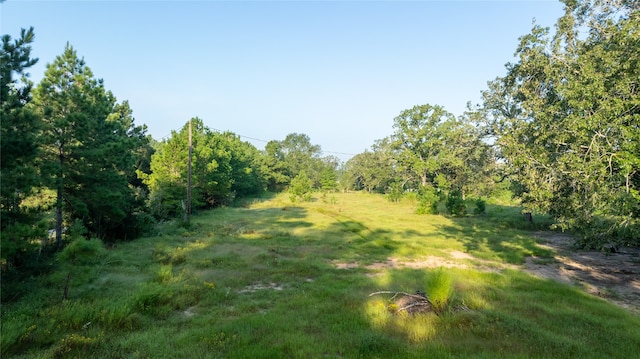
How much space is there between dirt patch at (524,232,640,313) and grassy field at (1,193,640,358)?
3.45 feet

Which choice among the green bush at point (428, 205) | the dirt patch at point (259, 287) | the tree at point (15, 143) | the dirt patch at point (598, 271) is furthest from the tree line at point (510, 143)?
the green bush at point (428, 205)

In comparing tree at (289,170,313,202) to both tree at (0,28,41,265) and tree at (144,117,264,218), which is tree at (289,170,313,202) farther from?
tree at (0,28,41,265)

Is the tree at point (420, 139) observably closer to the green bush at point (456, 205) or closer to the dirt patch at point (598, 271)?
the green bush at point (456, 205)

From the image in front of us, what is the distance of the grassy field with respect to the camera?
663cm

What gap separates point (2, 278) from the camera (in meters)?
9.47

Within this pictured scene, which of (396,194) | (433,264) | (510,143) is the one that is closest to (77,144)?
(433,264)

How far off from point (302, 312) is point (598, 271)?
43.6 feet

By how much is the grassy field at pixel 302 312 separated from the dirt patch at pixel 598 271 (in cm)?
105

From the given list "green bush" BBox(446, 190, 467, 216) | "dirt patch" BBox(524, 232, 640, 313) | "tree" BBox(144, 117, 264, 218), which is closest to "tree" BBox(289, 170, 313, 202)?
"tree" BBox(144, 117, 264, 218)

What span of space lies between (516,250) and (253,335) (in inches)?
645

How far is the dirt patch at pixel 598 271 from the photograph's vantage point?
10953 mm

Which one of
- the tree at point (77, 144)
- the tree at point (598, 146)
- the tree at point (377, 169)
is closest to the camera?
the tree at point (598, 146)

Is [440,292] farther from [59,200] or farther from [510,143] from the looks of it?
[59,200]

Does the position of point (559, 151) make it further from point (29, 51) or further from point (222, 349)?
point (29, 51)
